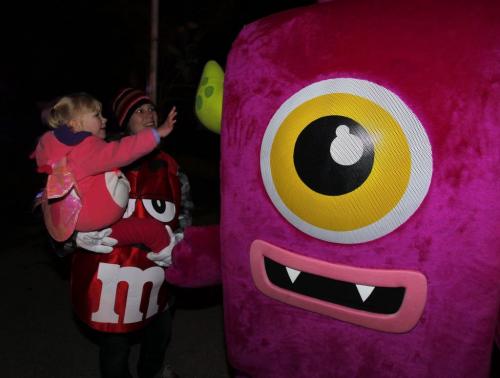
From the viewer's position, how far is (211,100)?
2.28 meters

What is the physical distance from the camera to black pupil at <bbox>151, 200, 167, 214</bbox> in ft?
8.25

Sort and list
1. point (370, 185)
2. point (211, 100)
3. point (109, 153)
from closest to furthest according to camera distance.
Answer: point (370, 185)
point (109, 153)
point (211, 100)

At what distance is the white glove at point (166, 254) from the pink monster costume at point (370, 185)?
0.45 m

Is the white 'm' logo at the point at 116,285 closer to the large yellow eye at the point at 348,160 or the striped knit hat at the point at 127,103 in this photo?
the striped knit hat at the point at 127,103

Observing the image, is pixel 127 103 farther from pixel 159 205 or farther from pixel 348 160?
pixel 348 160

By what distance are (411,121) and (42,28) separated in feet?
37.9

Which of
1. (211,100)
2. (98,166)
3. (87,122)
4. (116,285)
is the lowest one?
(116,285)

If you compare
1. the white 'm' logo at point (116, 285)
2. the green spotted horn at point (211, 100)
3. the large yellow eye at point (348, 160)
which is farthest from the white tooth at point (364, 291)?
the white 'm' logo at point (116, 285)

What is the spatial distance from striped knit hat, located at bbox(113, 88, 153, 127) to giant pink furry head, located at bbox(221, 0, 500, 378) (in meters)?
0.72

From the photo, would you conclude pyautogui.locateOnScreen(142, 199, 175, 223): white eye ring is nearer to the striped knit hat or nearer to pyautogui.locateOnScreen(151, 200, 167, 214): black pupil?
pyautogui.locateOnScreen(151, 200, 167, 214): black pupil

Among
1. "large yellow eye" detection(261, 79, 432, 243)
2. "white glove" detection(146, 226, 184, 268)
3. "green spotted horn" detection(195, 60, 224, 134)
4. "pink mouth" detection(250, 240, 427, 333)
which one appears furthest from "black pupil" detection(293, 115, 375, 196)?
"white glove" detection(146, 226, 184, 268)

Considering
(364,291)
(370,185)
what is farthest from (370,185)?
(364,291)

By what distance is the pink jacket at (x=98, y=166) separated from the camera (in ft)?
7.06

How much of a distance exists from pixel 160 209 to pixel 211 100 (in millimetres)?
554
